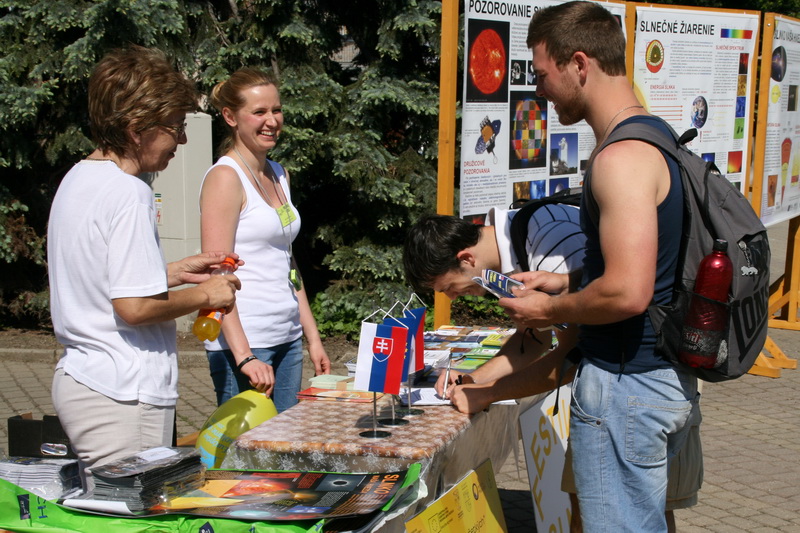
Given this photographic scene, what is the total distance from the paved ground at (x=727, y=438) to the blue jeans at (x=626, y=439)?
1.44 meters

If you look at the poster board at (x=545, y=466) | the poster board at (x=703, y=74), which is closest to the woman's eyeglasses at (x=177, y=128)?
the poster board at (x=545, y=466)

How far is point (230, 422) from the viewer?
2.69 meters

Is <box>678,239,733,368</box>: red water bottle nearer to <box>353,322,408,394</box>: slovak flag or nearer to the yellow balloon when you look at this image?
<box>353,322,408,394</box>: slovak flag

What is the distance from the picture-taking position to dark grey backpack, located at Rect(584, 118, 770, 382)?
1977mm

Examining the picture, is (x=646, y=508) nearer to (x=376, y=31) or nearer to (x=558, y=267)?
(x=558, y=267)

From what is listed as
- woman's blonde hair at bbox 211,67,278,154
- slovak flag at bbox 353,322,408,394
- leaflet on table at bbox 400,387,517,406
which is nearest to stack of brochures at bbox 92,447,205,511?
slovak flag at bbox 353,322,408,394

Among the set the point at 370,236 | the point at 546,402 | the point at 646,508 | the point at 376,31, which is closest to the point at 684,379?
the point at 646,508

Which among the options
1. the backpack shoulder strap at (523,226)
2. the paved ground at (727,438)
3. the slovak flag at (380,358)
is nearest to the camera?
the slovak flag at (380,358)

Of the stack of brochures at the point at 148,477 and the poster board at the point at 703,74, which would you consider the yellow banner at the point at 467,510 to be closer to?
the stack of brochures at the point at 148,477

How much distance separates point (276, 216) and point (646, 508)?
160 cm

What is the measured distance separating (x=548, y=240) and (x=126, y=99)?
1.29 meters

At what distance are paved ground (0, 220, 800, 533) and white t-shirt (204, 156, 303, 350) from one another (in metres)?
1.26

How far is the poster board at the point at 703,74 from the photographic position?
605cm

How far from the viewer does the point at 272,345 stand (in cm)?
303
